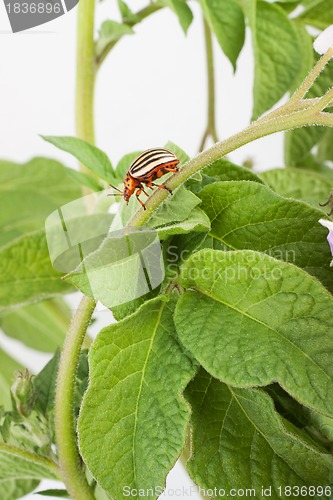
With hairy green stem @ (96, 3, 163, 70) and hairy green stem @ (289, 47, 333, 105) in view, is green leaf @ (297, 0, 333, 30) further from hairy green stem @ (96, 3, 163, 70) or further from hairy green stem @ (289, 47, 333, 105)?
hairy green stem @ (289, 47, 333, 105)

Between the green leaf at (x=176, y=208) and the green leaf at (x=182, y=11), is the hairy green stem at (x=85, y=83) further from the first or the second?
the green leaf at (x=176, y=208)

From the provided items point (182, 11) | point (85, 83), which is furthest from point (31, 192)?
point (182, 11)

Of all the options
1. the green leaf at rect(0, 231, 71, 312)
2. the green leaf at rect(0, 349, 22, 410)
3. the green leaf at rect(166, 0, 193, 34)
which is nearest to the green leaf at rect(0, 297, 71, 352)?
the green leaf at rect(0, 349, 22, 410)

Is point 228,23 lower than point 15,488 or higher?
higher

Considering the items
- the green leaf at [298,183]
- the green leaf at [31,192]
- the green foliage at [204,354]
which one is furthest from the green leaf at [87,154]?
the green leaf at [31,192]

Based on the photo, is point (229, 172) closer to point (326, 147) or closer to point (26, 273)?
point (26, 273)
